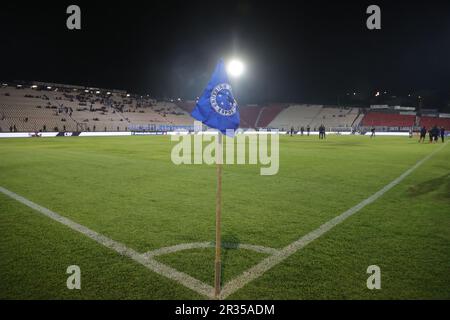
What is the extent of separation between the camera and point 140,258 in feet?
13.4

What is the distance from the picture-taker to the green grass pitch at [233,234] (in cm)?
342

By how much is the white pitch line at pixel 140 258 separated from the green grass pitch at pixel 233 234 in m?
0.09

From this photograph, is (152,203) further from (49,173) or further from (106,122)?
(106,122)

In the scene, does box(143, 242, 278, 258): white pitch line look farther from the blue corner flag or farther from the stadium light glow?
the stadium light glow

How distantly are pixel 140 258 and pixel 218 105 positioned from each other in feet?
7.26

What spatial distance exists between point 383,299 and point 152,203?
16.0 ft

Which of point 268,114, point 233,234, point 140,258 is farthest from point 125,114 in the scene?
point 140,258

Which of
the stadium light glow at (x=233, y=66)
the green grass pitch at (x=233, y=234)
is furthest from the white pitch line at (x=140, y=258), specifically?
the stadium light glow at (x=233, y=66)

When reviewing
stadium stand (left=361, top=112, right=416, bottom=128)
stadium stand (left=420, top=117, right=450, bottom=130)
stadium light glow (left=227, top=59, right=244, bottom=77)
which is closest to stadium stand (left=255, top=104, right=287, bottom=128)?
stadium stand (left=361, top=112, right=416, bottom=128)

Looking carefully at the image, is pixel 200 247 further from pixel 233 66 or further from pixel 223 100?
pixel 233 66

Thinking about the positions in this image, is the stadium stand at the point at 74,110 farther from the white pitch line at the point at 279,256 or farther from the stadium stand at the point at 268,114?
the white pitch line at the point at 279,256

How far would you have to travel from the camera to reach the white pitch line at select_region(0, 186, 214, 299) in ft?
11.2

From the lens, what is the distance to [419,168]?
1266cm
